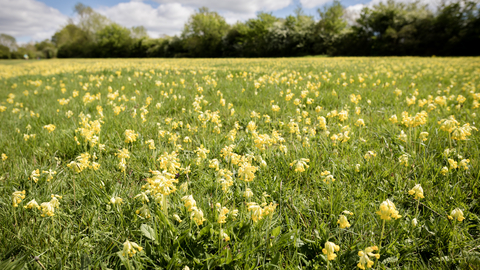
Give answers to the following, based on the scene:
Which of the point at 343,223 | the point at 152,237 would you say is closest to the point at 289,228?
the point at 343,223

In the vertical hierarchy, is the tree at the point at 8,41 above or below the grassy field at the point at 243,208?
above

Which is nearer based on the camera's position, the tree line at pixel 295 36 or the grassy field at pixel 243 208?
the grassy field at pixel 243 208

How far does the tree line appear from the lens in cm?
3412

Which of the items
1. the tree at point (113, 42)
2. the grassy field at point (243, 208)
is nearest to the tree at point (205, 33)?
the tree at point (113, 42)

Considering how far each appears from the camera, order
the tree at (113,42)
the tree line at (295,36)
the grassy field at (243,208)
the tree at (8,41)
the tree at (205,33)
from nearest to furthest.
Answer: the grassy field at (243,208), the tree line at (295,36), the tree at (205,33), the tree at (113,42), the tree at (8,41)

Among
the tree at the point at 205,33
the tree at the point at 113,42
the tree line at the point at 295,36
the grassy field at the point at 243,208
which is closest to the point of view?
the grassy field at the point at 243,208

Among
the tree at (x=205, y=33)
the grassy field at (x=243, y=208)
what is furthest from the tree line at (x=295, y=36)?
the grassy field at (x=243, y=208)

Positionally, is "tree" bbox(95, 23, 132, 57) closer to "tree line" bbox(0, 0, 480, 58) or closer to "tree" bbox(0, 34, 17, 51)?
"tree line" bbox(0, 0, 480, 58)

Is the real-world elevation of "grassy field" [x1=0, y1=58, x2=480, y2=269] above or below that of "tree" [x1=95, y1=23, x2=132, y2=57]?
below

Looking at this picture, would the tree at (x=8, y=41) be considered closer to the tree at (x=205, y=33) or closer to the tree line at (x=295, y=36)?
the tree line at (x=295, y=36)

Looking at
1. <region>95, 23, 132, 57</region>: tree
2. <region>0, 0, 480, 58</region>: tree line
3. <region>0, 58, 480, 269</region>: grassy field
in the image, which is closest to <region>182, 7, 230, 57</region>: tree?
<region>0, 0, 480, 58</region>: tree line

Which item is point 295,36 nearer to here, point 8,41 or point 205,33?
point 205,33

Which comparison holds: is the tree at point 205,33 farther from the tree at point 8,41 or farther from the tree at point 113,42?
the tree at point 8,41

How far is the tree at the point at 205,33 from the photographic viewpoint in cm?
5778
